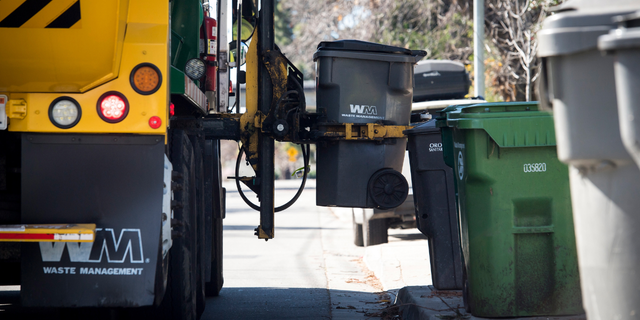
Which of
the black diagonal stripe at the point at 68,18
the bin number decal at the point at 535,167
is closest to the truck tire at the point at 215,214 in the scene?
the black diagonal stripe at the point at 68,18

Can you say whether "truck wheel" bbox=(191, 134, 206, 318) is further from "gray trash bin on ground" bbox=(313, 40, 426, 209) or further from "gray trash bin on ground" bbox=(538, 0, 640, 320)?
"gray trash bin on ground" bbox=(538, 0, 640, 320)

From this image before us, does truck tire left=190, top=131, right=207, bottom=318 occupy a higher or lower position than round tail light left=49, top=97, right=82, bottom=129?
lower

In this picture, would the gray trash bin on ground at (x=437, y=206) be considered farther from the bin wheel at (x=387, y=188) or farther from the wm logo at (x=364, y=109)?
the wm logo at (x=364, y=109)

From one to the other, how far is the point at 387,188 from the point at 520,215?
162cm

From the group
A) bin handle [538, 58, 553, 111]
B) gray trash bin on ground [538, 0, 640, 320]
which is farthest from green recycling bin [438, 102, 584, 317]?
gray trash bin on ground [538, 0, 640, 320]

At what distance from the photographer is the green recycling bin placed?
14.0 feet

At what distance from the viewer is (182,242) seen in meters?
4.13

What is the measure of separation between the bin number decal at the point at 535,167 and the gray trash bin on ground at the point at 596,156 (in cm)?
141

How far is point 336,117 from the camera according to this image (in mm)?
5750

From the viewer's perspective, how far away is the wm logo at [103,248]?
10.4ft

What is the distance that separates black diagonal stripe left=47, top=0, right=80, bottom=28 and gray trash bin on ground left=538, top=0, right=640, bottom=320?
207cm

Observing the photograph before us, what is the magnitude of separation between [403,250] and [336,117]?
3453 millimetres

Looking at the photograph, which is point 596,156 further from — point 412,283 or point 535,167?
point 412,283

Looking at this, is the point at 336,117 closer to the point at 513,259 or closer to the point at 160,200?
the point at 513,259
